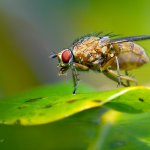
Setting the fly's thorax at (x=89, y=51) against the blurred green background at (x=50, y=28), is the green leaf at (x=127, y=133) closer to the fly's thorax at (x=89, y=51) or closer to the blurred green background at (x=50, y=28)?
the fly's thorax at (x=89, y=51)

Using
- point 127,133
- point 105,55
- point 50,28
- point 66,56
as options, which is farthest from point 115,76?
point 50,28

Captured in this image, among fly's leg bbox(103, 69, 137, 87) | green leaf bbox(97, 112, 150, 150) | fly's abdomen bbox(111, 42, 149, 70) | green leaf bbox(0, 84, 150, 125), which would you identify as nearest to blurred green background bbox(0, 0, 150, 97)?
fly's abdomen bbox(111, 42, 149, 70)

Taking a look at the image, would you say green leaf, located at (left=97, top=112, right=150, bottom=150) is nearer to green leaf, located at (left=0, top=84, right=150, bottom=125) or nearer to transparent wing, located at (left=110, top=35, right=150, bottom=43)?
green leaf, located at (left=0, top=84, right=150, bottom=125)

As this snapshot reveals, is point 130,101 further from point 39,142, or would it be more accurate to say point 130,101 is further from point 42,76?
point 42,76

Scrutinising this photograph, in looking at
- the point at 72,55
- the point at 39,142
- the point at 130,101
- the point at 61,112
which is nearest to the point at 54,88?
the point at 72,55

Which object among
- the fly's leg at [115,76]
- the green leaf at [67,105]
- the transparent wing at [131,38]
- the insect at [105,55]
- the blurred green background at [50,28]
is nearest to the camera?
the green leaf at [67,105]

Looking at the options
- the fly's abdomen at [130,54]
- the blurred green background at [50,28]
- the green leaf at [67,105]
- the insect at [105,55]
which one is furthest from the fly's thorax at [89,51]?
the green leaf at [67,105]

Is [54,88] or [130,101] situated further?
[54,88]

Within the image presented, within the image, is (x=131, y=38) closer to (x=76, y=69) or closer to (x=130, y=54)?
(x=130, y=54)
